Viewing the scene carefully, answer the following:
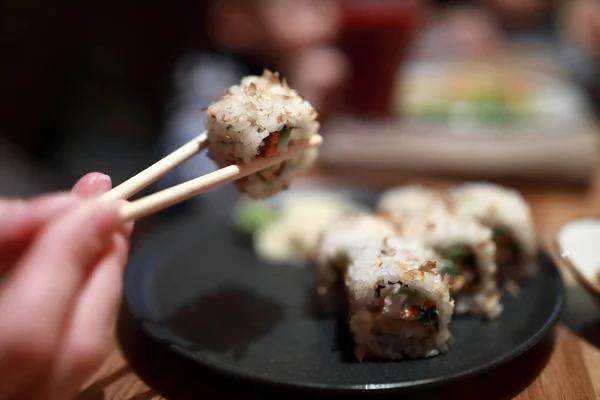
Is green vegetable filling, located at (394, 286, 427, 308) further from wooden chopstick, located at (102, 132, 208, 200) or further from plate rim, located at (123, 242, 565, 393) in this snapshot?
wooden chopstick, located at (102, 132, 208, 200)

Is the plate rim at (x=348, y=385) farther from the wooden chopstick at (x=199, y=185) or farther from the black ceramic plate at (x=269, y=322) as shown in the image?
the wooden chopstick at (x=199, y=185)

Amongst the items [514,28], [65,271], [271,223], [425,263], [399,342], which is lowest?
[514,28]

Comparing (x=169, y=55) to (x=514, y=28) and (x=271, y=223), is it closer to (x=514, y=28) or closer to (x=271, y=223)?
(x=271, y=223)

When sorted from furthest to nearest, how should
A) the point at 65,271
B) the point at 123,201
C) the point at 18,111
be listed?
1. the point at 18,111
2. the point at 123,201
3. the point at 65,271

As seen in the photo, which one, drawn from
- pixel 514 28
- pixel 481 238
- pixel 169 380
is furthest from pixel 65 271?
pixel 514 28

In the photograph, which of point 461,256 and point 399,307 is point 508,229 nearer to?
point 461,256

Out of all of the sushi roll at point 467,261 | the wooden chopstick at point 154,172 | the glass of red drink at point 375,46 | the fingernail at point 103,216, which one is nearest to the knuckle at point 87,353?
the fingernail at point 103,216

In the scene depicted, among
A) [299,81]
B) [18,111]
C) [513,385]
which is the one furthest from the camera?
[299,81]
